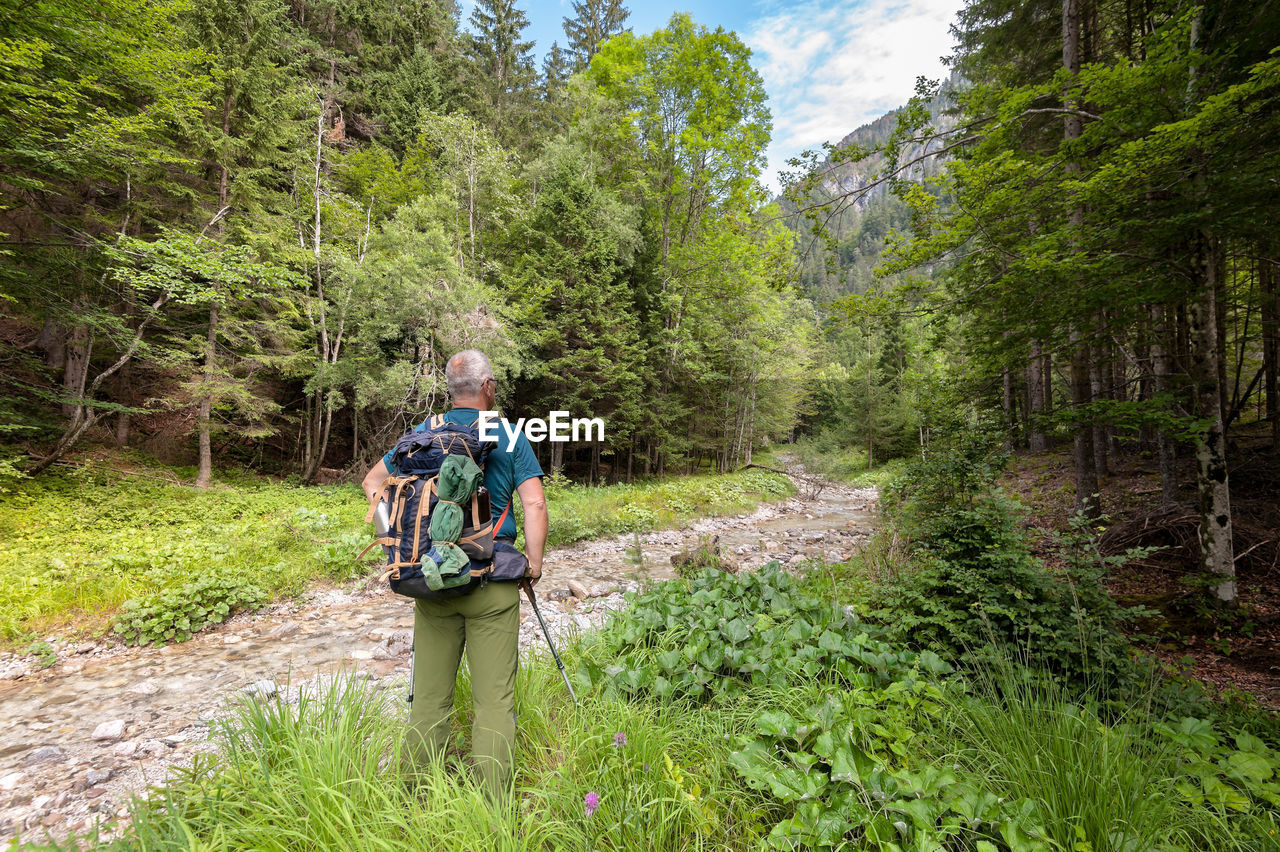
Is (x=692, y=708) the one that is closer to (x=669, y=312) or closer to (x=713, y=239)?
(x=669, y=312)

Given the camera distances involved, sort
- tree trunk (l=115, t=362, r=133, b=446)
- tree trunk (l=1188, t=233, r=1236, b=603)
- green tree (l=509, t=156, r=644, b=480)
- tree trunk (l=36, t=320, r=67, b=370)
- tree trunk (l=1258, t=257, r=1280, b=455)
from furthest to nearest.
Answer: green tree (l=509, t=156, r=644, b=480), tree trunk (l=115, t=362, r=133, b=446), tree trunk (l=36, t=320, r=67, b=370), tree trunk (l=1258, t=257, r=1280, b=455), tree trunk (l=1188, t=233, r=1236, b=603)

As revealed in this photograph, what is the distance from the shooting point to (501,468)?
2504mm

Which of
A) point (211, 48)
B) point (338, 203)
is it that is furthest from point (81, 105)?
point (338, 203)

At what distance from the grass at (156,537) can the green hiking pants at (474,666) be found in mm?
5142

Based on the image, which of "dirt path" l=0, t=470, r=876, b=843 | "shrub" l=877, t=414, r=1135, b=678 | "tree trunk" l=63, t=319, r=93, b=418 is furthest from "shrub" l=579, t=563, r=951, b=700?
"tree trunk" l=63, t=319, r=93, b=418

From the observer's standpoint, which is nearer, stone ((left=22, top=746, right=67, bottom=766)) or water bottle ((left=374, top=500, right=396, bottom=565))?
water bottle ((left=374, top=500, right=396, bottom=565))

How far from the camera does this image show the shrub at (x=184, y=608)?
4.71 meters

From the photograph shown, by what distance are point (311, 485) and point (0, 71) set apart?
386 inches

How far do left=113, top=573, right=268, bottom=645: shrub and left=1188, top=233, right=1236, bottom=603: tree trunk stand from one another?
1085 centimetres

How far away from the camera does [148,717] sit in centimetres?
352

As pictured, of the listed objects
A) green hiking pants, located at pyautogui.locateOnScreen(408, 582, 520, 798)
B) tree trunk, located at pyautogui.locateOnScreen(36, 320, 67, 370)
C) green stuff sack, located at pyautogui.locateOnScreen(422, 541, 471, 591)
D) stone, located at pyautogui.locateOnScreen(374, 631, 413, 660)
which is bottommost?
stone, located at pyautogui.locateOnScreen(374, 631, 413, 660)

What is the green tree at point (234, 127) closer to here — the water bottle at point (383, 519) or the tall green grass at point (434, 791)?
the water bottle at point (383, 519)

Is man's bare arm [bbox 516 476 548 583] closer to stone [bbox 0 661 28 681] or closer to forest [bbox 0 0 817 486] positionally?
forest [bbox 0 0 817 486]

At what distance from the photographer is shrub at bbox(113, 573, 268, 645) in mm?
4707
